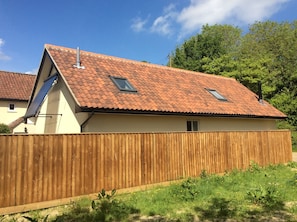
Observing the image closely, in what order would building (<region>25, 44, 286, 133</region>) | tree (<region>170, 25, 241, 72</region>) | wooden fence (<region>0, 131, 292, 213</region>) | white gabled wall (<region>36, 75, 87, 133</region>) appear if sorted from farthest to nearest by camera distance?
1. tree (<region>170, 25, 241, 72</region>)
2. white gabled wall (<region>36, 75, 87, 133</region>)
3. building (<region>25, 44, 286, 133</region>)
4. wooden fence (<region>0, 131, 292, 213</region>)

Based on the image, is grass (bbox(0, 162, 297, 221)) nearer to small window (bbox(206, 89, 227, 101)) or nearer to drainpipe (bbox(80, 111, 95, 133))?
drainpipe (bbox(80, 111, 95, 133))

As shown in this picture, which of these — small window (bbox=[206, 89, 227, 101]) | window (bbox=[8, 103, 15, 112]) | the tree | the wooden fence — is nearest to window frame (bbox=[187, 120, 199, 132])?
the wooden fence

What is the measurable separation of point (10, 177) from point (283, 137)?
46.6 ft

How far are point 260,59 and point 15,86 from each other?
104ft

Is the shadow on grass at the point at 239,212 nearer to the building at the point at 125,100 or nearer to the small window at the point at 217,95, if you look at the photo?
the building at the point at 125,100

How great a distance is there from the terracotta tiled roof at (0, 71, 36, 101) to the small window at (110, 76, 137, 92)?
74.5ft

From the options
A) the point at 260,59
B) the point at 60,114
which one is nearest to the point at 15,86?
the point at 60,114

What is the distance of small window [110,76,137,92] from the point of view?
522 inches

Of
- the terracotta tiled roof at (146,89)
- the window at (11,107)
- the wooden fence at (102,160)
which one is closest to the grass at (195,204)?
the wooden fence at (102,160)

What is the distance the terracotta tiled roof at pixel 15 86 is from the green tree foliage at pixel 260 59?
21783 millimetres

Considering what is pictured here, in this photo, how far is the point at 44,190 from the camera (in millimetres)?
7809

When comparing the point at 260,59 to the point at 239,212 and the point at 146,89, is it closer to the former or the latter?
the point at 146,89

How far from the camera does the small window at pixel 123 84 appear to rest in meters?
13.3

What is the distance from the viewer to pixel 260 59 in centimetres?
3550
